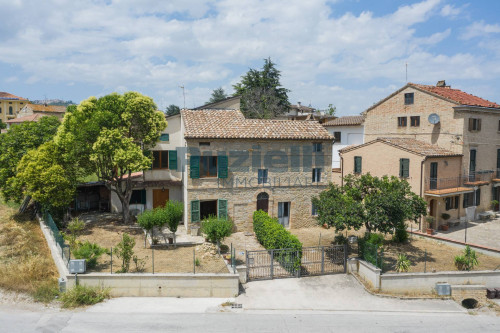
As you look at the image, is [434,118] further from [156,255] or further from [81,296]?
[81,296]

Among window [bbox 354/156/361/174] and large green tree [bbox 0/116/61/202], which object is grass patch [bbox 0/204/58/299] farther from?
window [bbox 354/156/361/174]

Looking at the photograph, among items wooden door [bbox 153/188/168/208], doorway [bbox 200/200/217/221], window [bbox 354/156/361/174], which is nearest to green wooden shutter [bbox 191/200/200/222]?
doorway [bbox 200/200/217/221]

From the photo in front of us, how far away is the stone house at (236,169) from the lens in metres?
23.2

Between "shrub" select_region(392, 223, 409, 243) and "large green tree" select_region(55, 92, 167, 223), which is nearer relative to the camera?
"large green tree" select_region(55, 92, 167, 223)

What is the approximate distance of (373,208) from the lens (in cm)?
1827

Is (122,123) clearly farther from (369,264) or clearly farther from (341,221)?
(369,264)

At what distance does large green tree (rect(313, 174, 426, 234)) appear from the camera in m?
18.1

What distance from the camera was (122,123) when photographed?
2292cm

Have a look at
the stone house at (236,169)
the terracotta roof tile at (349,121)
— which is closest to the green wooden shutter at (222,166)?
the stone house at (236,169)

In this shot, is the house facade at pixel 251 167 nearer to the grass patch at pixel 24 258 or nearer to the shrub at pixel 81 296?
the grass patch at pixel 24 258

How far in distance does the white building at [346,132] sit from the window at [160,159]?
61.0ft

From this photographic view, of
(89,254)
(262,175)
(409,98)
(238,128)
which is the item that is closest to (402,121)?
(409,98)

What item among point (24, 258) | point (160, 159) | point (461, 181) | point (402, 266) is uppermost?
point (160, 159)

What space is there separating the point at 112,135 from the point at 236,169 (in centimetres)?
785
